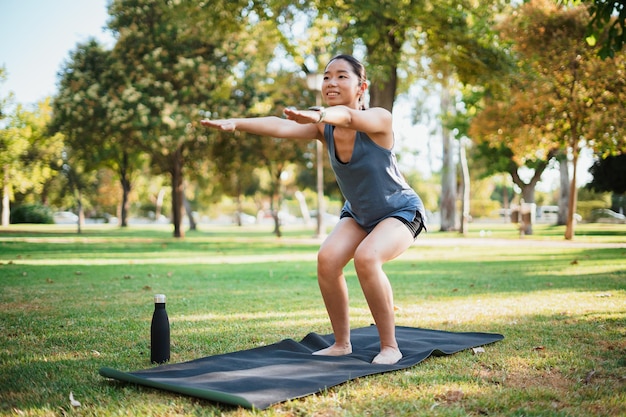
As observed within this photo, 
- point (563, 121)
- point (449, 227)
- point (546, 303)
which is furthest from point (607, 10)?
point (449, 227)

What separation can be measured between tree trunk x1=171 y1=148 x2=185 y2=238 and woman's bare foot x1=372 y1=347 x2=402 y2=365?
2418cm

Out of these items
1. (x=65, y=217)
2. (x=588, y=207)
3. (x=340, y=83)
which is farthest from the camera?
(x=65, y=217)

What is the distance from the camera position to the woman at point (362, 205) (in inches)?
187

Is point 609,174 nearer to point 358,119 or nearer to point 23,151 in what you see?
point 358,119

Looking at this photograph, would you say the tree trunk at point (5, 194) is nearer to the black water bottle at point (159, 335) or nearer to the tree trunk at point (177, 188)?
the tree trunk at point (177, 188)

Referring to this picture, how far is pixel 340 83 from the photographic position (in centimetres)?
489

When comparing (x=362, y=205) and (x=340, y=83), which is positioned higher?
(x=340, y=83)

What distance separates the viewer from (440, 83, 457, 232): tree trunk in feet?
119

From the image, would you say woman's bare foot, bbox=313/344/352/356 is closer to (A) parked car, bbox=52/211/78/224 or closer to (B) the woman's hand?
(B) the woman's hand

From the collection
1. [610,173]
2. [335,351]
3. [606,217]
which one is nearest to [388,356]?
[335,351]

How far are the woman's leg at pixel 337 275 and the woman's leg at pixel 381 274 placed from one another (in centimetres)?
28

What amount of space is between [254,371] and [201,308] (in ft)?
12.2

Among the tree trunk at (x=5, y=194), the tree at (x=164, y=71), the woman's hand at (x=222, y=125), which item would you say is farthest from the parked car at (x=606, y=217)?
the woman's hand at (x=222, y=125)

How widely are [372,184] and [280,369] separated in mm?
1593
